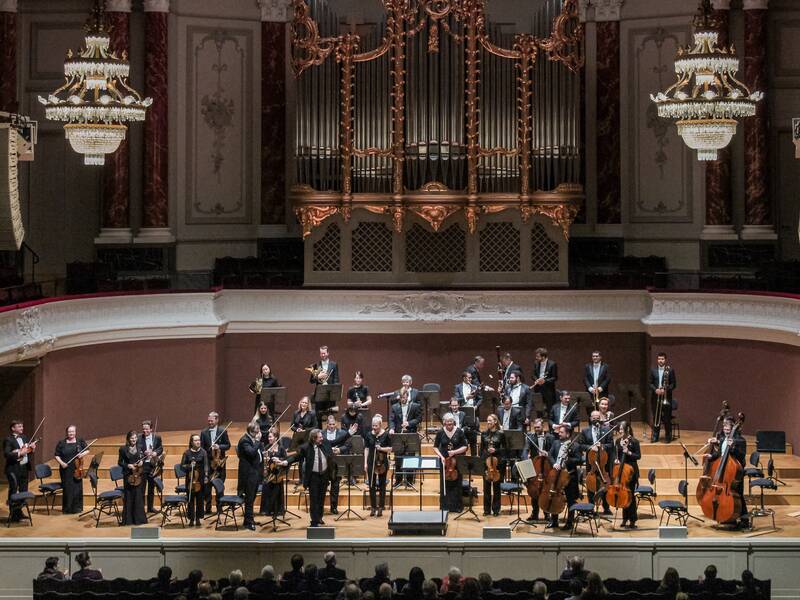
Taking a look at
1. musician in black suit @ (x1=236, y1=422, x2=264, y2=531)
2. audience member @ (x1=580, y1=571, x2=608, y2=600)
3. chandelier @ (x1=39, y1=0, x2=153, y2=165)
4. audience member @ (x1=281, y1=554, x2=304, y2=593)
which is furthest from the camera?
chandelier @ (x1=39, y1=0, x2=153, y2=165)

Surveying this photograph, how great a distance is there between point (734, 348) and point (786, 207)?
2.64 m

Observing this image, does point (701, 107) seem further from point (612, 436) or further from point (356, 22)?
point (356, 22)

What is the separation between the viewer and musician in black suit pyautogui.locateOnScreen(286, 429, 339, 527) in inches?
579

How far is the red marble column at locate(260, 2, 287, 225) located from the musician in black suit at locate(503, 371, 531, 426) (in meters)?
5.20

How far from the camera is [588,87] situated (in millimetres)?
20359

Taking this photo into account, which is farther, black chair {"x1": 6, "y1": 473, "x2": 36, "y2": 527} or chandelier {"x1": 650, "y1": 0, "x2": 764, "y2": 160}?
black chair {"x1": 6, "y1": 473, "x2": 36, "y2": 527}

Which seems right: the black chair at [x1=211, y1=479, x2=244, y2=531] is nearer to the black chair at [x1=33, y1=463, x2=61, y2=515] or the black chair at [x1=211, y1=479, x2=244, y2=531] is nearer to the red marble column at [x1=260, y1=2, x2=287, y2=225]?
the black chair at [x1=33, y1=463, x2=61, y2=515]

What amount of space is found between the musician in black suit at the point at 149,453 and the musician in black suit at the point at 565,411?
4.05 m

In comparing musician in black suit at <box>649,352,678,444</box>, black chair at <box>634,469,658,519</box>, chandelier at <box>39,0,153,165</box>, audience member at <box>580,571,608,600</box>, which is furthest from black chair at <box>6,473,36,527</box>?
musician in black suit at <box>649,352,678,444</box>

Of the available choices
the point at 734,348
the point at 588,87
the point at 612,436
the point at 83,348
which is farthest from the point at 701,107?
the point at 83,348

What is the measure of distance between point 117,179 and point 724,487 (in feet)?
29.8

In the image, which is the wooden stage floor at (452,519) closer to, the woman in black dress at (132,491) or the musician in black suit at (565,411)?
the woman in black dress at (132,491)

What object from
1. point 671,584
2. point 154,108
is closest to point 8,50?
point 154,108

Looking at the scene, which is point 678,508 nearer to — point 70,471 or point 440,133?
point 70,471
